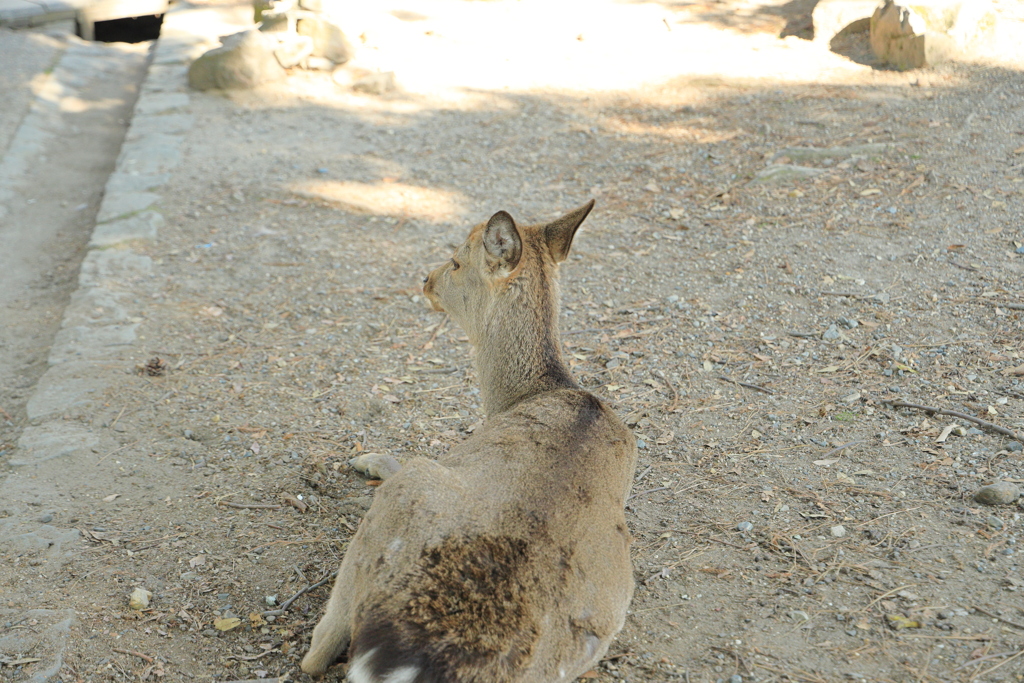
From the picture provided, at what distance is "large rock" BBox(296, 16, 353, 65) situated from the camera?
1070cm

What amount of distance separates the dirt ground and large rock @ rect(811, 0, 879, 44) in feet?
4.70

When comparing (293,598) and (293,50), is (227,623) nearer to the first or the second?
(293,598)

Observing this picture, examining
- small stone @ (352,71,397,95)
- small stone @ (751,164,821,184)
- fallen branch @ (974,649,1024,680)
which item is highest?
small stone @ (751,164,821,184)

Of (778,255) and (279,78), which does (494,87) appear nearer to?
(279,78)

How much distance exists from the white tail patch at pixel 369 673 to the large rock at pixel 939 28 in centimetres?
920

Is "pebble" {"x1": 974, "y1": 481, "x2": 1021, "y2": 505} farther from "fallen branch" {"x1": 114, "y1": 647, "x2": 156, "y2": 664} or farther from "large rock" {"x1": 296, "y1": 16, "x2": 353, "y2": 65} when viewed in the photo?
"large rock" {"x1": 296, "y1": 16, "x2": 353, "y2": 65}

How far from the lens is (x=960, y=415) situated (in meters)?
4.62

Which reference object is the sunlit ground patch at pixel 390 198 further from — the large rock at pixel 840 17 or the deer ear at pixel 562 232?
the large rock at pixel 840 17

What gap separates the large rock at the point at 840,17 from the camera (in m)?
10.5

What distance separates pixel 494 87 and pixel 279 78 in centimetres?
257

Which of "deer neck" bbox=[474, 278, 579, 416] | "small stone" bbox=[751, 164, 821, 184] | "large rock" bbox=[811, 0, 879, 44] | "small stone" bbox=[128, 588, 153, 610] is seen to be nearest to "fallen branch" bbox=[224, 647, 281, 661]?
"small stone" bbox=[128, 588, 153, 610]

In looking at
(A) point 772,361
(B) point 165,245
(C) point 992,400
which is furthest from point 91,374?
(C) point 992,400

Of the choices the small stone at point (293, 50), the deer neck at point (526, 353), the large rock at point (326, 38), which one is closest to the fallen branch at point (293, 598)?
the deer neck at point (526, 353)

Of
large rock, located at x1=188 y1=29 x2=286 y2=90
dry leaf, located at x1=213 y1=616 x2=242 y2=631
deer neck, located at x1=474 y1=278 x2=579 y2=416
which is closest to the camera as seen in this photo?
dry leaf, located at x1=213 y1=616 x2=242 y2=631
